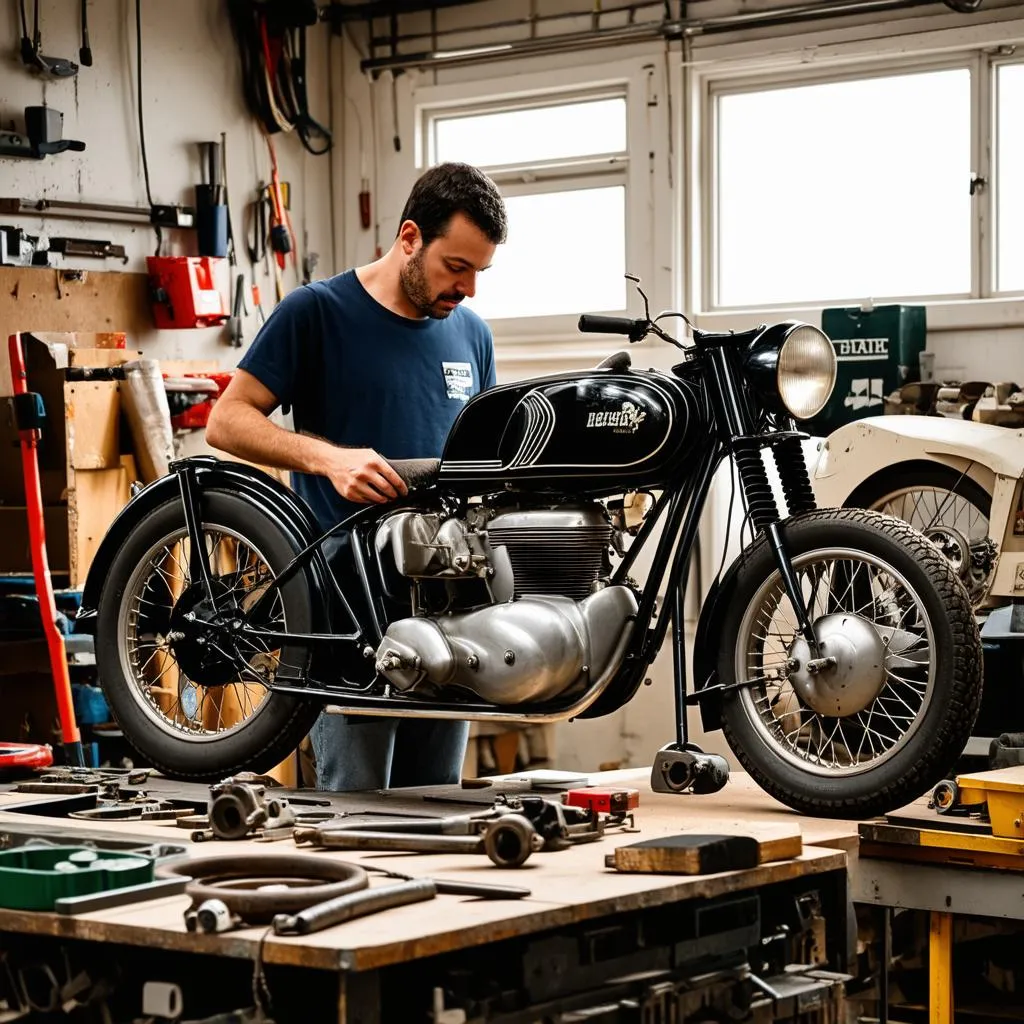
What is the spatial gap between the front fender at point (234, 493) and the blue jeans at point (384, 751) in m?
0.28

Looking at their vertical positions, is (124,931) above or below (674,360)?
below

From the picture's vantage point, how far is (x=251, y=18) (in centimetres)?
715

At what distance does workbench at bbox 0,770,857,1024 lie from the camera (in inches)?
77.4

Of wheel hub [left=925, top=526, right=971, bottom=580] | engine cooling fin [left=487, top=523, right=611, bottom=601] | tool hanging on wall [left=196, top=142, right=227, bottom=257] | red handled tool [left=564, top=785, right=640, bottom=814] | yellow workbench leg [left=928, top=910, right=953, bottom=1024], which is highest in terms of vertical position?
tool hanging on wall [left=196, top=142, right=227, bottom=257]

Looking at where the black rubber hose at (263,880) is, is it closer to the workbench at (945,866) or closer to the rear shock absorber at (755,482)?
the workbench at (945,866)

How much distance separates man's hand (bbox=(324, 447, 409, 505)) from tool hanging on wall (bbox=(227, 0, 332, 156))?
4304 mm

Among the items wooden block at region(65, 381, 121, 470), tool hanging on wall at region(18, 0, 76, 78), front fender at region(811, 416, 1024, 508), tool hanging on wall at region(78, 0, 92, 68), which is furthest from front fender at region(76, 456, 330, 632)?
tool hanging on wall at region(78, 0, 92, 68)

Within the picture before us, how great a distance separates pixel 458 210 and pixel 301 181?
4325 mm

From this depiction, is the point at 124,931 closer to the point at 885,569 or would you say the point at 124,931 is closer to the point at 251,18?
the point at 885,569

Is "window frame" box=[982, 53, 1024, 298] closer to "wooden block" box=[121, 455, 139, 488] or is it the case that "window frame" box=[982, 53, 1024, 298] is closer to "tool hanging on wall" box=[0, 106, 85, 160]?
"wooden block" box=[121, 455, 139, 488]

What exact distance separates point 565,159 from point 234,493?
405 cm

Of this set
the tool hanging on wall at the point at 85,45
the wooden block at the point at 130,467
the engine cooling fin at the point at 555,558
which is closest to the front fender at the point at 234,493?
the engine cooling fin at the point at 555,558

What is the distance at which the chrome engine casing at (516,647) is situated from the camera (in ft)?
10.1

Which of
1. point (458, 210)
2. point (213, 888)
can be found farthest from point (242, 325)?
point (213, 888)
